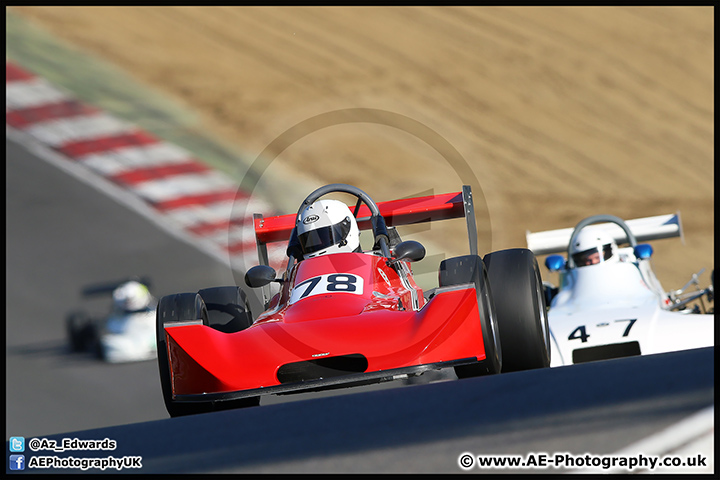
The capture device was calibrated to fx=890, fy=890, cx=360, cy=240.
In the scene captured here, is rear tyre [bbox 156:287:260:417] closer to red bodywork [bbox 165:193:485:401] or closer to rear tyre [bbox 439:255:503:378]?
red bodywork [bbox 165:193:485:401]

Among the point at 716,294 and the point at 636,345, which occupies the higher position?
the point at 716,294

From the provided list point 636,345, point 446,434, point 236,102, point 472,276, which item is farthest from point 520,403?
point 236,102

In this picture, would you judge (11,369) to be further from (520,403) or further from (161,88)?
(161,88)

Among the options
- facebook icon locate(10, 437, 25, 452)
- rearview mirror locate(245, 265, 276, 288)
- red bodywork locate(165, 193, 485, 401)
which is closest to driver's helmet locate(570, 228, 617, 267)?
rearview mirror locate(245, 265, 276, 288)

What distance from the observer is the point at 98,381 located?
905 centimetres

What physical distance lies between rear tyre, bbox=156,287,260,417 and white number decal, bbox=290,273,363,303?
618 millimetres

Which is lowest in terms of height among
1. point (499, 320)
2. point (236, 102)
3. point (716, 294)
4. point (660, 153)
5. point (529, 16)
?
point (499, 320)

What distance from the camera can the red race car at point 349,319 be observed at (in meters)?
4.73

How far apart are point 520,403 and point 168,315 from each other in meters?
2.92

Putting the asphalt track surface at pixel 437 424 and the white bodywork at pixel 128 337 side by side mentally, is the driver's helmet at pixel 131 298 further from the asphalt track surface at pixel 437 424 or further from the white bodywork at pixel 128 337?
the asphalt track surface at pixel 437 424

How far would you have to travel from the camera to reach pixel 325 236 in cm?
609

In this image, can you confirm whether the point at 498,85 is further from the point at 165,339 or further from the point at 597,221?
the point at 165,339

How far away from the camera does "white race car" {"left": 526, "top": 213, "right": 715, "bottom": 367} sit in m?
7.20

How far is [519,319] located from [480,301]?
1.98 ft
